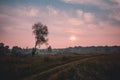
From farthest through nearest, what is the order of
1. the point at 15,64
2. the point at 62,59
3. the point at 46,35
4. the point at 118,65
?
1. the point at 46,35
2. the point at 62,59
3. the point at 15,64
4. the point at 118,65

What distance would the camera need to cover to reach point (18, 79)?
2084 inches

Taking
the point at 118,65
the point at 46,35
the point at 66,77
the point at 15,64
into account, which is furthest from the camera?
the point at 46,35

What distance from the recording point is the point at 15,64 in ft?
211

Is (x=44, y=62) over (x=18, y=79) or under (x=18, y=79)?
over

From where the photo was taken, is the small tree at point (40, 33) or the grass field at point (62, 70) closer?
the grass field at point (62, 70)

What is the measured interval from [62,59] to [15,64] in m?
16.7

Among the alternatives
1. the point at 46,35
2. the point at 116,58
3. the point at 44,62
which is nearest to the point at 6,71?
the point at 44,62

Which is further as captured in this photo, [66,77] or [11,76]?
[11,76]

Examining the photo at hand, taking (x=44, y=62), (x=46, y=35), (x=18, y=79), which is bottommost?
(x=18, y=79)

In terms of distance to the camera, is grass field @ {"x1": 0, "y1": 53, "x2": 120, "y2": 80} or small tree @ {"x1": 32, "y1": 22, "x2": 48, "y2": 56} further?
small tree @ {"x1": 32, "y1": 22, "x2": 48, "y2": 56}

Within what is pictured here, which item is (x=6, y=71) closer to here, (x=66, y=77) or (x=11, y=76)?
(x=11, y=76)

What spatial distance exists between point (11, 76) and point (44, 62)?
46.5 feet

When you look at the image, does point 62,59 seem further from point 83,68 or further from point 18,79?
point 18,79

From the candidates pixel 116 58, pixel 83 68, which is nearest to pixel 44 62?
pixel 83 68
